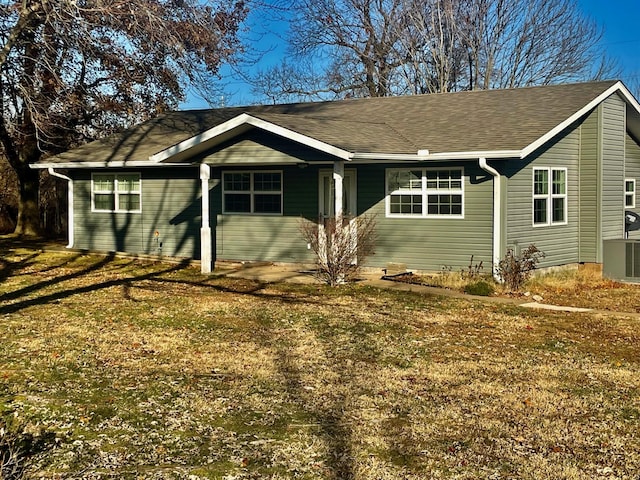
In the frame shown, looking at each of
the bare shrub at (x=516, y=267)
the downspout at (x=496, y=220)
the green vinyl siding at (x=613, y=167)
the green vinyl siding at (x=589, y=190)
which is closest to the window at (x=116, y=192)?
the downspout at (x=496, y=220)

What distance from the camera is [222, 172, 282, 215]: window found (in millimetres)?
17125

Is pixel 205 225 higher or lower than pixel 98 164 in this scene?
lower

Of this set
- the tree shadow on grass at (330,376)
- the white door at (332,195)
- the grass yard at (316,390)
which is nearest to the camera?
the grass yard at (316,390)

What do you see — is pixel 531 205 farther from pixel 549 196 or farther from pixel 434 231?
pixel 434 231

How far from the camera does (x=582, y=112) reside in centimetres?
1541

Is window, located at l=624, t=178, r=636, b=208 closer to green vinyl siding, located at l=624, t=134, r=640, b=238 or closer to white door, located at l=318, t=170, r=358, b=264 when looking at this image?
green vinyl siding, located at l=624, t=134, r=640, b=238

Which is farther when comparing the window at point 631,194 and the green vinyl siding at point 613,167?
the window at point 631,194

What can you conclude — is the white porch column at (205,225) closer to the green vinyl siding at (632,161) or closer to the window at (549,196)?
the window at (549,196)

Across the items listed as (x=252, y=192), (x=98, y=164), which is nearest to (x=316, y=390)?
(x=252, y=192)

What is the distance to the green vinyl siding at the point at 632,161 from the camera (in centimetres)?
1898

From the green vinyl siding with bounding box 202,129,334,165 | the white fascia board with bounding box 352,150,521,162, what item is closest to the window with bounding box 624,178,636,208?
the white fascia board with bounding box 352,150,521,162

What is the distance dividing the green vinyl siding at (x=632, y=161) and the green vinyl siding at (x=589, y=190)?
9.61 feet

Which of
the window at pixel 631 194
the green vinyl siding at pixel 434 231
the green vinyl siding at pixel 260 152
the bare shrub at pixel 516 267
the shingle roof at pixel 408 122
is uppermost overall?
the shingle roof at pixel 408 122

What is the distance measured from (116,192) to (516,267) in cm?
1117
